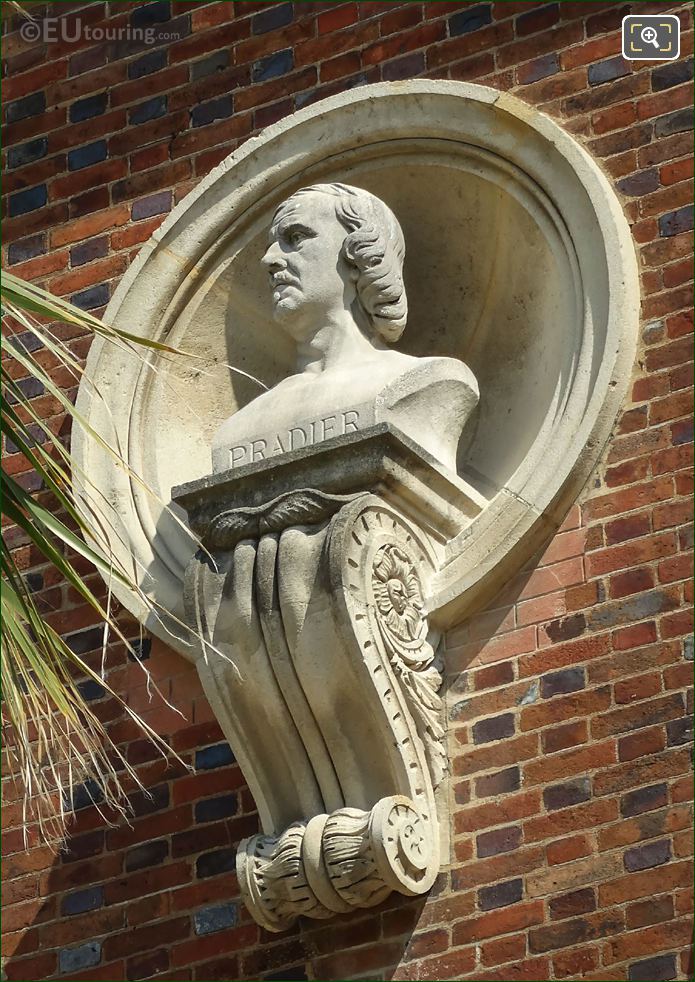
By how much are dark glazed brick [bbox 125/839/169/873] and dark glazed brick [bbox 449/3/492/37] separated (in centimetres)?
229

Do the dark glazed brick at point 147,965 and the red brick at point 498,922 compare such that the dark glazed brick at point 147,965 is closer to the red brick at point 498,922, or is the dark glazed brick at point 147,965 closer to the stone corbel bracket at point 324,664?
the stone corbel bracket at point 324,664

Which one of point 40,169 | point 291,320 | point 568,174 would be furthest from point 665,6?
point 40,169

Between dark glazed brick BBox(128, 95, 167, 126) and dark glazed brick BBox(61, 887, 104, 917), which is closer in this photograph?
dark glazed brick BBox(61, 887, 104, 917)

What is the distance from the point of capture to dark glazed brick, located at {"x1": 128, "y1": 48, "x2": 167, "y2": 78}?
776 cm

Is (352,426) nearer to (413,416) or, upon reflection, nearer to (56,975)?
(413,416)


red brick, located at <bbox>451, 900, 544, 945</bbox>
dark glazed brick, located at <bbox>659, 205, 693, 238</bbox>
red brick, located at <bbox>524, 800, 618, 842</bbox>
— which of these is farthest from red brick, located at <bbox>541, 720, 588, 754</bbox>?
dark glazed brick, located at <bbox>659, 205, 693, 238</bbox>

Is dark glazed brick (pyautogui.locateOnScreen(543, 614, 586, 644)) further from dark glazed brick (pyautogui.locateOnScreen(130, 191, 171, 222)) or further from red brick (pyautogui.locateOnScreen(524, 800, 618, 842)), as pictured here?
dark glazed brick (pyautogui.locateOnScreen(130, 191, 171, 222))

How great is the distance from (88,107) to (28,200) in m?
0.32

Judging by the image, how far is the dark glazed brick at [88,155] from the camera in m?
7.74

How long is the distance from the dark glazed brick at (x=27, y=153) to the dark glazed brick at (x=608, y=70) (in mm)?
1704

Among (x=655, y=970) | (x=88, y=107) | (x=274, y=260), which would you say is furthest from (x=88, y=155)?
(x=655, y=970)

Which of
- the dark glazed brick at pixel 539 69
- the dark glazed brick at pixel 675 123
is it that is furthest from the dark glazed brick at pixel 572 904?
the dark glazed brick at pixel 539 69

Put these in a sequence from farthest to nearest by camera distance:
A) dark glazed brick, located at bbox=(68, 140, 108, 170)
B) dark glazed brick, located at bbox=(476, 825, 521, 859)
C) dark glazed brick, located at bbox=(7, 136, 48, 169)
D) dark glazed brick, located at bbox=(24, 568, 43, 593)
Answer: dark glazed brick, located at bbox=(7, 136, 48, 169) < dark glazed brick, located at bbox=(68, 140, 108, 170) < dark glazed brick, located at bbox=(24, 568, 43, 593) < dark glazed brick, located at bbox=(476, 825, 521, 859)

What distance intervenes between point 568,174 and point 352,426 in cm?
91
